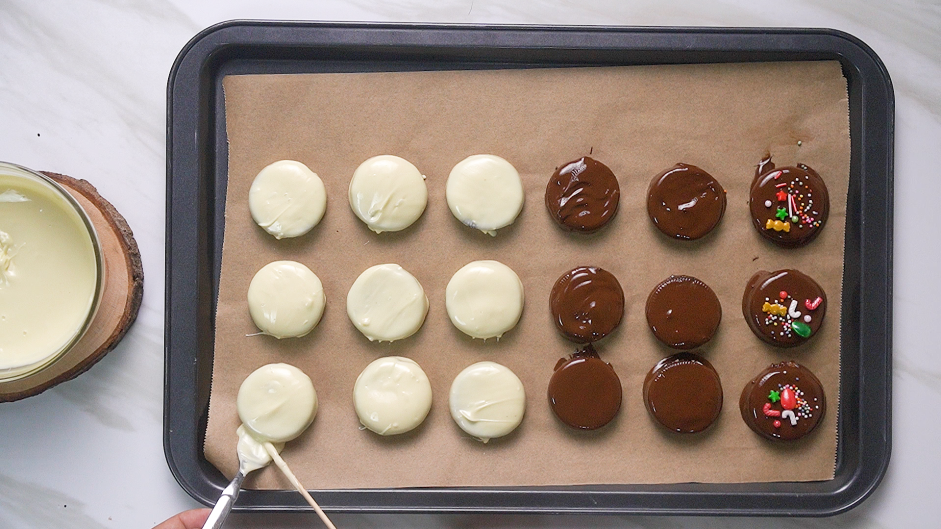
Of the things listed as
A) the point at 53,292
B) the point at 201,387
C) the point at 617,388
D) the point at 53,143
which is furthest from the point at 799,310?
the point at 53,143

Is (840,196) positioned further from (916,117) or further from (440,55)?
(440,55)

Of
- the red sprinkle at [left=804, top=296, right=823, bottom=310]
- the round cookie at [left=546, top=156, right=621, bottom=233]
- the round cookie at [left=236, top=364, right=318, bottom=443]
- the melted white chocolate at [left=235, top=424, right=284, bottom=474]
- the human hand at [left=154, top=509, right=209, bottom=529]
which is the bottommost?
the human hand at [left=154, top=509, right=209, bottom=529]

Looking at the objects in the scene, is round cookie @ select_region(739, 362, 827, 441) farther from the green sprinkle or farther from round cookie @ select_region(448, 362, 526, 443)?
round cookie @ select_region(448, 362, 526, 443)

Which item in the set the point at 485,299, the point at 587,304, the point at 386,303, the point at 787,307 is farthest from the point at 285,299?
the point at 787,307

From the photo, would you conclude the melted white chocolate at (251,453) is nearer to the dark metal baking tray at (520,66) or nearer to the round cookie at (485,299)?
the dark metal baking tray at (520,66)

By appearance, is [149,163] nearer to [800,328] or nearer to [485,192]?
[485,192]

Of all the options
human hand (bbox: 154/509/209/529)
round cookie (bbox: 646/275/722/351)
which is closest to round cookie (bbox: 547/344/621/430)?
round cookie (bbox: 646/275/722/351)

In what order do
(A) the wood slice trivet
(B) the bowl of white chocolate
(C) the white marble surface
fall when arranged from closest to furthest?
(B) the bowl of white chocolate
(A) the wood slice trivet
(C) the white marble surface
